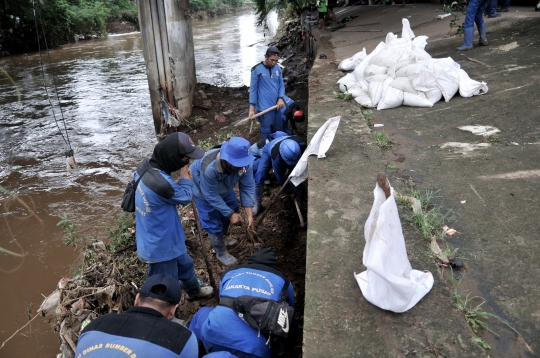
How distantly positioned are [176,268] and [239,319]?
120cm

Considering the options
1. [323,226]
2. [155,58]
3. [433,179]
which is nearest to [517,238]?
[433,179]

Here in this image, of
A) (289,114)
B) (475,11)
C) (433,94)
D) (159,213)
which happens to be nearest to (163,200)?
(159,213)

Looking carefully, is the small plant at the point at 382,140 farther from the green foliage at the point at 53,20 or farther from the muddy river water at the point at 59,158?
the green foliage at the point at 53,20

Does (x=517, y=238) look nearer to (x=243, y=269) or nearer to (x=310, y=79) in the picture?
(x=243, y=269)

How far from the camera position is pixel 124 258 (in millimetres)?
3676

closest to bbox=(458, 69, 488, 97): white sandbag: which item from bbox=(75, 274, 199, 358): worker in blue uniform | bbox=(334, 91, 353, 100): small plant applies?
bbox=(334, 91, 353, 100): small plant

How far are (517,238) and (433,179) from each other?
0.96 m

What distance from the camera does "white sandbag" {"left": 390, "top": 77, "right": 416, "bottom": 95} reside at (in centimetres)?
528

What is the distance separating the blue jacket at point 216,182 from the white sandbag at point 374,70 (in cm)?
304

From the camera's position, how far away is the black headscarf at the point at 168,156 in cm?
274

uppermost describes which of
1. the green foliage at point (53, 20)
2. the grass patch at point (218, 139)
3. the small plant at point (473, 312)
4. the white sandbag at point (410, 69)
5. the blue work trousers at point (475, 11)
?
the green foliage at point (53, 20)

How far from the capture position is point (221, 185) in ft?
11.8

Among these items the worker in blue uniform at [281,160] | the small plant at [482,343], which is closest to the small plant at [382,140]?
the worker in blue uniform at [281,160]

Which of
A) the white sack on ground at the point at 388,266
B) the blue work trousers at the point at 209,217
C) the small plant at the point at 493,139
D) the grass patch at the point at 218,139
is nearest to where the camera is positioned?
the white sack on ground at the point at 388,266
